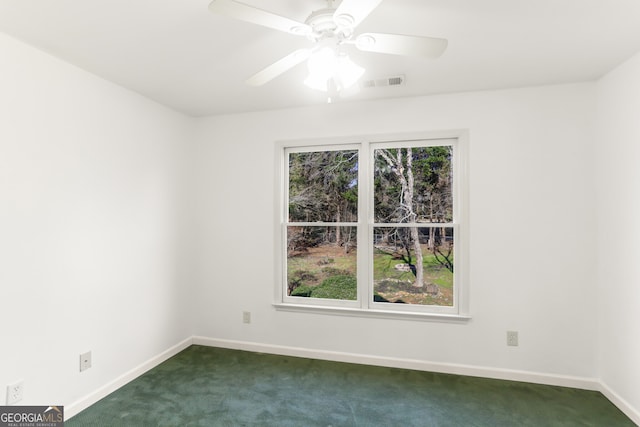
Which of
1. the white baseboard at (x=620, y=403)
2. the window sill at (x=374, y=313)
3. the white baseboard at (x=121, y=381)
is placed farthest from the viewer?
the window sill at (x=374, y=313)

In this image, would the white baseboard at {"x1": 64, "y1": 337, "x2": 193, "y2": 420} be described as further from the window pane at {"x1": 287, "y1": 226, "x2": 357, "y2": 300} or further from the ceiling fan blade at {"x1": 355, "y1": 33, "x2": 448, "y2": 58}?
the ceiling fan blade at {"x1": 355, "y1": 33, "x2": 448, "y2": 58}

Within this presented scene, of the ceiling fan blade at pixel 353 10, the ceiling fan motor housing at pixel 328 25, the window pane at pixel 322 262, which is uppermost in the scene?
the ceiling fan motor housing at pixel 328 25

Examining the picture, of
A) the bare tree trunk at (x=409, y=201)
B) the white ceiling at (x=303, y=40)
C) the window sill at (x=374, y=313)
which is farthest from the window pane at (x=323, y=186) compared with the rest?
the window sill at (x=374, y=313)

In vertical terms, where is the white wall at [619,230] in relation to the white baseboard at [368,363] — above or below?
above

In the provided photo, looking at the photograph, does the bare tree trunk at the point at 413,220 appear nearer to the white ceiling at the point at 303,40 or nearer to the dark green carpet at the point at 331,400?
the white ceiling at the point at 303,40

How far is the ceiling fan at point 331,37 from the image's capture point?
1.33 m

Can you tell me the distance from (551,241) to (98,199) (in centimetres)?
359

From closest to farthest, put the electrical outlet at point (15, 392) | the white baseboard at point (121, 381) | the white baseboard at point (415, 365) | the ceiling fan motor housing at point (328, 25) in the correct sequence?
the ceiling fan motor housing at point (328, 25), the electrical outlet at point (15, 392), the white baseboard at point (121, 381), the white baseboard at point (415, 365)

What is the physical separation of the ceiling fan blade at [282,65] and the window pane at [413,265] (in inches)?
74.3

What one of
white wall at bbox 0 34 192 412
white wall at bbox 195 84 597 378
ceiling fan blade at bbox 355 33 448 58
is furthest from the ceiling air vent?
white wall at bbox 0 34 192 412

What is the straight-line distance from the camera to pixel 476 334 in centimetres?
296

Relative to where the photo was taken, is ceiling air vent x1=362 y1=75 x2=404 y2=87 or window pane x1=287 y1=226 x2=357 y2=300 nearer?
ceiling air vent x1=362 y1=75 x2=404 y2=87

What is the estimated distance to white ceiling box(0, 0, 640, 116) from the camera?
1749 millimetres

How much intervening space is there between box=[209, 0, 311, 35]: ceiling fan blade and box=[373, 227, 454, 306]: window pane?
7.12ft
